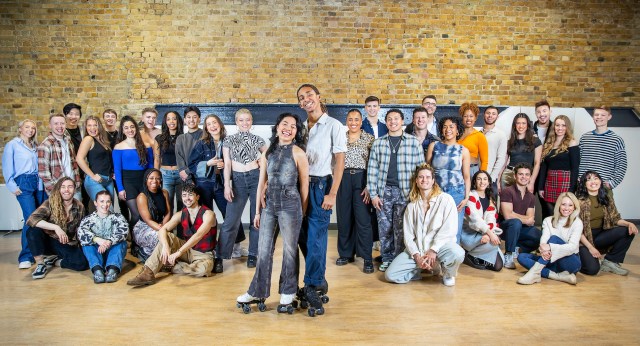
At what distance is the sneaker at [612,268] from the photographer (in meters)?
5.02

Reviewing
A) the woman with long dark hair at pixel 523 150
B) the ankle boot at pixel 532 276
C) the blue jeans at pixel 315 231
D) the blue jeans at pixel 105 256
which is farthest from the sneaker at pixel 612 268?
the blue jeans at pixel 105 256

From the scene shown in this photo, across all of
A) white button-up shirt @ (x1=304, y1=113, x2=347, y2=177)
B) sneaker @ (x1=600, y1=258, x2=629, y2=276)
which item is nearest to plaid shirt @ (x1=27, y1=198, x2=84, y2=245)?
white button-up shirt @ (x1=304, y1=113, x2=347, y2=177)

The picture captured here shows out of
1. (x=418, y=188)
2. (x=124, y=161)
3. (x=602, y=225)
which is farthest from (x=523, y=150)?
(x=124, y=161)

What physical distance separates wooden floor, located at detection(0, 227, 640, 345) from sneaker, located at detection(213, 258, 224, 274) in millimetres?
81

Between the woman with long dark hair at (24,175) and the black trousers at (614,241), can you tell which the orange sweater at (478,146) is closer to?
the black trousers at (614,241)

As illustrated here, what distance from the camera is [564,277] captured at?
4734 mm

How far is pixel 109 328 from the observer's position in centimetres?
372

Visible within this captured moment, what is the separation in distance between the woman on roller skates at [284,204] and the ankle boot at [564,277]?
233 cm

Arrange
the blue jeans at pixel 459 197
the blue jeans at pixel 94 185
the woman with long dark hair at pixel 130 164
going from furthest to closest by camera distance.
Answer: the blue jeans at pixel 94 185, the woman with long dark hair at pixel 130 164, the blue jeans at pixel 459 197

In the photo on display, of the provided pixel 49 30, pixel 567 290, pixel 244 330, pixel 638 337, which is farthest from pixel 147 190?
pixel 638 337

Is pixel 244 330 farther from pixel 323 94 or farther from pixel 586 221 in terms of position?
pixel 323 94

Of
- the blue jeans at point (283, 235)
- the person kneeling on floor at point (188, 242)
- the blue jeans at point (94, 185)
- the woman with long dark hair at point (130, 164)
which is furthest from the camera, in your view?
the blue jeans at point (94, 185)

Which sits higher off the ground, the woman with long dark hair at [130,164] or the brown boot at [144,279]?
the woman with long dark hair at [130,164]

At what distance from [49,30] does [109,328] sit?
4.96 m
